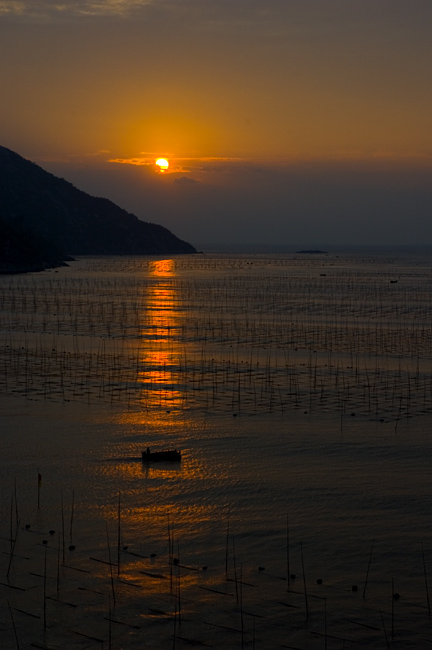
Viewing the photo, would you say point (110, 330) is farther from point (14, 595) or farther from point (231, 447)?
point (14, 595)

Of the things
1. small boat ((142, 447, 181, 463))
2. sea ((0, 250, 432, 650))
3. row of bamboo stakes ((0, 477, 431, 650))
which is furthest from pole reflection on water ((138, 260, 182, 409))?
row of bamboo stakes ((0, 477, 431, 650))

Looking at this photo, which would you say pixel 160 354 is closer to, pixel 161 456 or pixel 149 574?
pixel 161 456

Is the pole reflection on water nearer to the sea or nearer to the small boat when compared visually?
the sea

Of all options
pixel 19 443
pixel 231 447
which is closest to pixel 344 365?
pixel 231 447

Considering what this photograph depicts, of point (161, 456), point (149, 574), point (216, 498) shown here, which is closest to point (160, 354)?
point (161, 456)

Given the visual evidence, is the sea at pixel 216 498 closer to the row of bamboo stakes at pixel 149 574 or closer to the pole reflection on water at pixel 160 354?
the row of bamboo stakes at pixel 149 574
